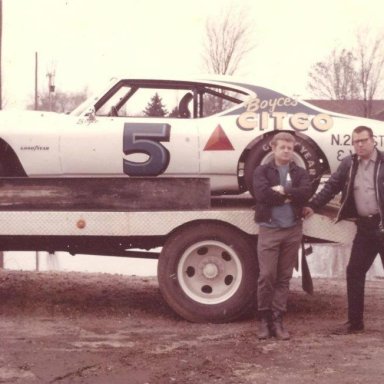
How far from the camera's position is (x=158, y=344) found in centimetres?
588

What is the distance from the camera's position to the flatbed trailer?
668cm

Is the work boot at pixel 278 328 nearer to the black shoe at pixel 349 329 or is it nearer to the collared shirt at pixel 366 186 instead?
the black shoe at pixel 349 329

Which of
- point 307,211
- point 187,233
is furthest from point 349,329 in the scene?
point 187,233

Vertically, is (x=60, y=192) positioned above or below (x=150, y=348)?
above

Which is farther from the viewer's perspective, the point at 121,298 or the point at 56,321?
the point at 121,298

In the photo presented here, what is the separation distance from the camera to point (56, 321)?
22.5ft

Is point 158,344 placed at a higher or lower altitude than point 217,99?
lower

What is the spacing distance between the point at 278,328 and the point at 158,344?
98 centimetres

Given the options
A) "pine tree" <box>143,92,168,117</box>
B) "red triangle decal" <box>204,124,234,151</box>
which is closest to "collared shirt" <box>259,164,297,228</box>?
"red triangle decal" <box>204,124,234,151</box>

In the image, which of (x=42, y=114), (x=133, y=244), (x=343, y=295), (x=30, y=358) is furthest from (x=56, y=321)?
(x=343, y=295)

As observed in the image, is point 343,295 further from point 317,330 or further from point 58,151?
point 58,151

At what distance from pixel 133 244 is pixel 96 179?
86 centimetres

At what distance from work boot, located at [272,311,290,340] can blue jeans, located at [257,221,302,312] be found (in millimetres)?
51

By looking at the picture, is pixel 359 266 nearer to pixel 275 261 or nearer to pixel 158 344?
pixel 275 261
